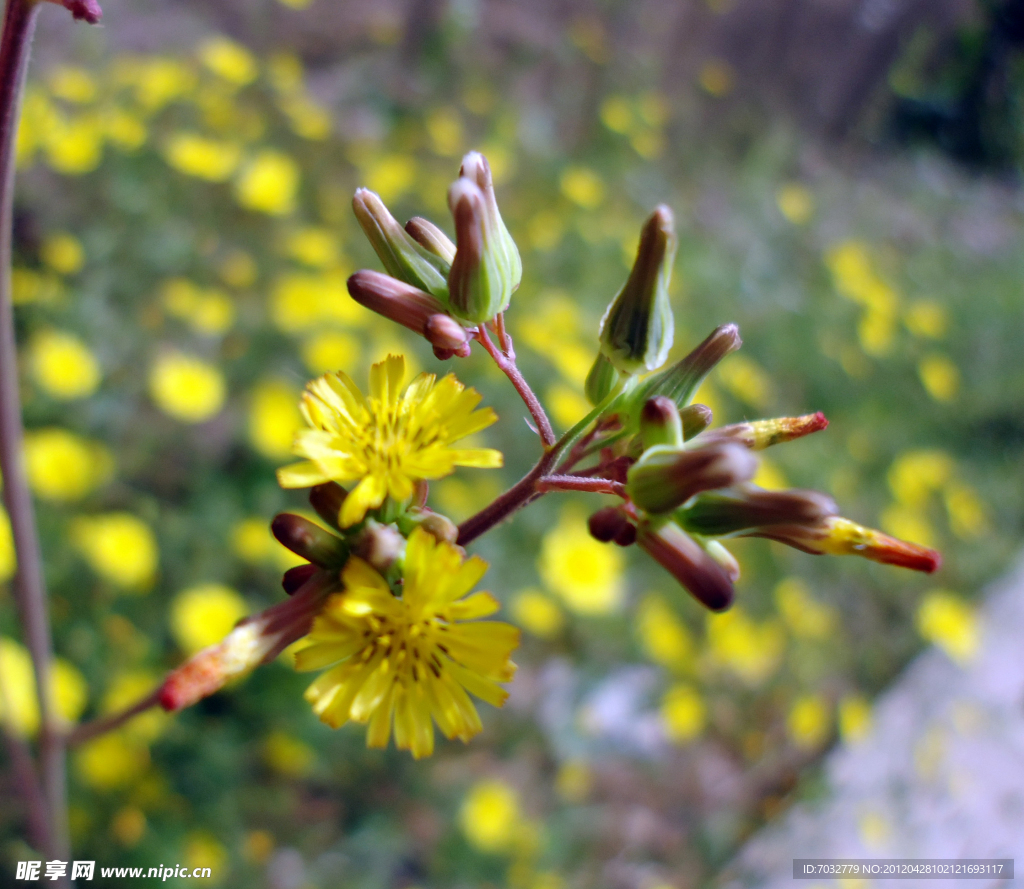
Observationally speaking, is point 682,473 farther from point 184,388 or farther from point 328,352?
point 184,388

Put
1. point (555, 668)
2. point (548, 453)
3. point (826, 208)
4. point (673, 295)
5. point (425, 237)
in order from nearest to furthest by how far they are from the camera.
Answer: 1. point (548, 453)
2. point (425, 237)
3. point (555, 668)
4. point (673, 295)
5. point (826, 208)

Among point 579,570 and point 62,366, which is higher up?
point 62,366

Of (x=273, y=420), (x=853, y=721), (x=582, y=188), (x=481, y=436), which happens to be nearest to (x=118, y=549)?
(x=273, y=420)

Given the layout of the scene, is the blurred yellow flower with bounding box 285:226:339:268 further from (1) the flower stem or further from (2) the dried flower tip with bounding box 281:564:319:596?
(2) the dried flower tip with bounding box 281:564:319:596

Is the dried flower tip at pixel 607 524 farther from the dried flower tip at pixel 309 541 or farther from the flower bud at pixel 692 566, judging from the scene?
the dried flower tip at pixel 309 541

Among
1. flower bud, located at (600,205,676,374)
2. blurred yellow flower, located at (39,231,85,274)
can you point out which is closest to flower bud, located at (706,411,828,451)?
flower bud, located at (600,205,676,374)

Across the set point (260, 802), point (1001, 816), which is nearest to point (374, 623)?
point (260, 802)

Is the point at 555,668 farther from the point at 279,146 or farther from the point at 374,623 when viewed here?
the point at 279,146
